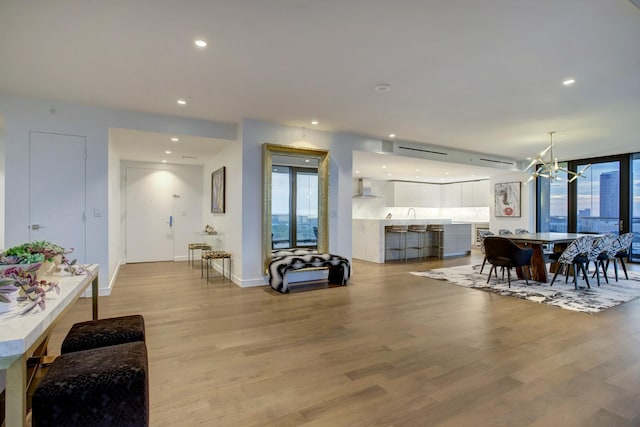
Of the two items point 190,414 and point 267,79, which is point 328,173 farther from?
point 190,414

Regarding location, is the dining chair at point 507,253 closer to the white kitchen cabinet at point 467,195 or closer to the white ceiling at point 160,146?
the white ceiling at point 160,146

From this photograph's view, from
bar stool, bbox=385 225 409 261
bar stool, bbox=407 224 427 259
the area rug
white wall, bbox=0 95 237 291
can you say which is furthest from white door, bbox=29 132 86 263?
bar stool, bbox=407 224 427 259

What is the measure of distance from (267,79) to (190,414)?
3292mm

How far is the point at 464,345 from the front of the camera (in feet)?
10.0

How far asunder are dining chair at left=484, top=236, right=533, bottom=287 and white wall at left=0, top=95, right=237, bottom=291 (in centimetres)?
516

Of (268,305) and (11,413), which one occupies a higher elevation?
(11,413)

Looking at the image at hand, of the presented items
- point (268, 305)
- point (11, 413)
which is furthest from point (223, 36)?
point (268, 305)

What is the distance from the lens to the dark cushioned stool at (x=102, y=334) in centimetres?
184

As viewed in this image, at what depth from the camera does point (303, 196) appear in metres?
6.16

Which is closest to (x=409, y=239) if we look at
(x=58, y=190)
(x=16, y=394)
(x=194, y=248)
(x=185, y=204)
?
(x=194, y=248)

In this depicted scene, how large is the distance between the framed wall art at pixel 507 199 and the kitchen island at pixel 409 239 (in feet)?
4.97

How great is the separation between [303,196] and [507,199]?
7.15 metres

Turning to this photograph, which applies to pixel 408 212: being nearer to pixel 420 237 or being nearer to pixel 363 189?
pixel 363 189

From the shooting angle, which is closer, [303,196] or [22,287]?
[22,287]
